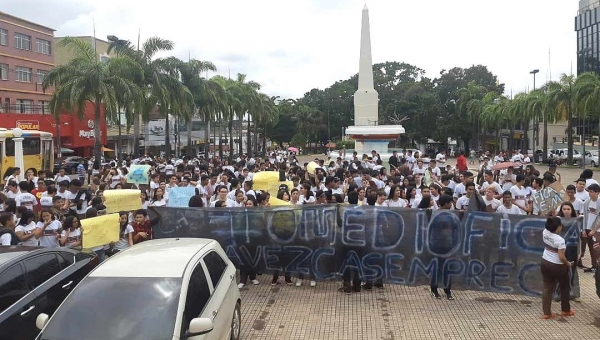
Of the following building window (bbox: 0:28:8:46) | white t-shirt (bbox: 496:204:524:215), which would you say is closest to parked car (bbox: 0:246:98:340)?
white t-shirt (bbox: 496:204:524:215)

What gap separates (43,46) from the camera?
50219mm

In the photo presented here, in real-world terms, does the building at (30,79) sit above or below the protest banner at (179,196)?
above

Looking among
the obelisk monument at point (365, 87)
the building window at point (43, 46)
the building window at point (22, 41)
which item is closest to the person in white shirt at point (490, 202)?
the obelisk monument at point (365, 87)

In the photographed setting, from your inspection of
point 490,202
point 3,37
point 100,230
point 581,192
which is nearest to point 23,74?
point 3,37

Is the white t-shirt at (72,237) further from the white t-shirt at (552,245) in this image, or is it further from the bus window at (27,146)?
the bus window at (27,146)

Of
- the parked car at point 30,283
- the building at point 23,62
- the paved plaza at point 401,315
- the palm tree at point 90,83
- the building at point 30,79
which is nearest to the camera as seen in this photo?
the parked car at point 30,283

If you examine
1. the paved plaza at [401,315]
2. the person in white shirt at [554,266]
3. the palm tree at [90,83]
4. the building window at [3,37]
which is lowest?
the paved plaza at [401,315]

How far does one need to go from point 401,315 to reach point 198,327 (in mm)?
3777

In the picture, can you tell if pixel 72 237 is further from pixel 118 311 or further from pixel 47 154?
pixel 47 154

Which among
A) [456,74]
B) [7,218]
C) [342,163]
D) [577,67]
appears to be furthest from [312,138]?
[7,218]

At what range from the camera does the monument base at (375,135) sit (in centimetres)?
3550

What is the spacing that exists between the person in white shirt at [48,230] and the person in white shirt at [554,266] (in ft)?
23.2

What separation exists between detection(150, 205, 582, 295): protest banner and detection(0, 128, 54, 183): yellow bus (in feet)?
48.2

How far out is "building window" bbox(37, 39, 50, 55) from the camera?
162 ft
